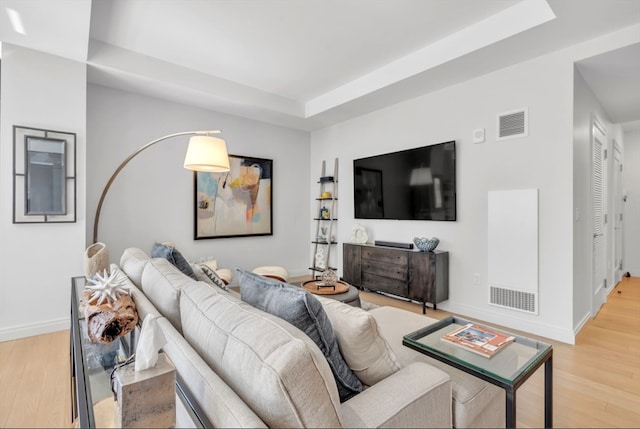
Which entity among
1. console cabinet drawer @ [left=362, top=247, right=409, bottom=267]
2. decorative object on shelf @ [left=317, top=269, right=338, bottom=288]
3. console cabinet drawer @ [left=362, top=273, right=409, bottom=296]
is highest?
console cabinet drawer @ [left=362, top=247, right=409, bottom=267]

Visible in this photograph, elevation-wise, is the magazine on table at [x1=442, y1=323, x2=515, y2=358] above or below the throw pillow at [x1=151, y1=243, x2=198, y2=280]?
below

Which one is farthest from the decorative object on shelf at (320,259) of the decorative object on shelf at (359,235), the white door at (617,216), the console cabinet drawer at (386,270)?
the white door at (617,216)

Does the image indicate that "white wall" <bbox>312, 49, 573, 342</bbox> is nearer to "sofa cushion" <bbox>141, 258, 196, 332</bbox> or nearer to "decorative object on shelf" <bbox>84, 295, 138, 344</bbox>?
"sofa cushion" <bbox>141, 258, 196, 332</bbox>

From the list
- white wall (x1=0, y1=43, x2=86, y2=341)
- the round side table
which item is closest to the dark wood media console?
the round side table

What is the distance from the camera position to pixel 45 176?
2.86 metres

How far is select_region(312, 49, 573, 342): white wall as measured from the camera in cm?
278

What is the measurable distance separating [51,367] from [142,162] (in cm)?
228

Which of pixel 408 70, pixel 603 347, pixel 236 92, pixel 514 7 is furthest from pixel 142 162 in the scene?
pixel 603 347

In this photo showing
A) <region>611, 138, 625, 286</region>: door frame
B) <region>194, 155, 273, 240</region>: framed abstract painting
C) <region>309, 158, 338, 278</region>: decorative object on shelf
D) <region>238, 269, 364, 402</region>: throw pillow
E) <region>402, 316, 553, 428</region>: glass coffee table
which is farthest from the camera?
<region>309, 158, 338, 278</region>: decorative object on shelf

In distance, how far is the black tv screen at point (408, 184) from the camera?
3.53 meters

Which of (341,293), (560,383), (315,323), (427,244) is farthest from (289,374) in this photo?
(427,244)

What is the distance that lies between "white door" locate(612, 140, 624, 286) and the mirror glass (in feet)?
21.2

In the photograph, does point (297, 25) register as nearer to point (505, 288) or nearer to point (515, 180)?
point (515, 180)

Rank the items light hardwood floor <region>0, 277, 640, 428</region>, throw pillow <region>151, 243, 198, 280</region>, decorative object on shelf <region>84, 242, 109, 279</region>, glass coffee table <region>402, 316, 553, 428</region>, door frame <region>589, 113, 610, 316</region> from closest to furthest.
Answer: glass coffee table <region>402, 316, 553, 428</region> → light hardwood floor <region>0, 277, 640, 428</region> → throw pillow <region>151, 243, 198, 280</region> → decorative object on shelf <region>84, 242, 109, 279</region> → door frame <region>589, 113, 610, 316</region>
